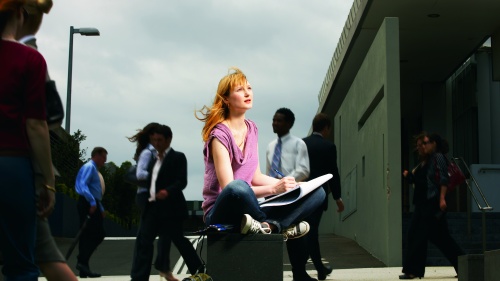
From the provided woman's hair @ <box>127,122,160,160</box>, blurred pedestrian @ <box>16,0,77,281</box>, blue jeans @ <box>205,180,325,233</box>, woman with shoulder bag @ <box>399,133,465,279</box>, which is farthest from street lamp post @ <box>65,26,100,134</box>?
blurred pedestrian @ <box>16,0,77,281</box>

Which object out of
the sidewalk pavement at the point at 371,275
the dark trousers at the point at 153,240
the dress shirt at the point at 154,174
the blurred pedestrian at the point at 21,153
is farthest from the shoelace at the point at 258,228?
the sidewalk pavement at the point at 371,275

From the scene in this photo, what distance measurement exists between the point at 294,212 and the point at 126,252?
1131 cm

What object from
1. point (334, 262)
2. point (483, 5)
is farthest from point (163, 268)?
point (483, 5)

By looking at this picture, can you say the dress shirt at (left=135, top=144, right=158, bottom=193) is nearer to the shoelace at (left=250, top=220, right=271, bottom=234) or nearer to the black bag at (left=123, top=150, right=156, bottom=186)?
the black bag at (left=123, top=150, right=156, bottom=186)

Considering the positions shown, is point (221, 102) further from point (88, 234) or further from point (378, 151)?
point (378, 151)

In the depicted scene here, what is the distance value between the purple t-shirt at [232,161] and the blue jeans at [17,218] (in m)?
2.22

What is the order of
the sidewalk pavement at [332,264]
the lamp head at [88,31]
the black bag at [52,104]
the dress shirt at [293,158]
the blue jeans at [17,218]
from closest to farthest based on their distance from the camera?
the blue jeans at [17,218] < the black bag at [52,104] < the dress shirt at [293,158] < the sidewalk pavement at [332,264] < the lamp head at [88,31]

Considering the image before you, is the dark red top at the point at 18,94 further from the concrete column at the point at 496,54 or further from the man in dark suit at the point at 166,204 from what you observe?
the concrete column at the point at 496,54

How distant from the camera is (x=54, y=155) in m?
31.8

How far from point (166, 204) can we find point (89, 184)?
3202 millimetres

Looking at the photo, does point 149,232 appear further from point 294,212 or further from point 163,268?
point 294,212

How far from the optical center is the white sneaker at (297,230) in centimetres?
669

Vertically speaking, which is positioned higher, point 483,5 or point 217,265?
point 483,5

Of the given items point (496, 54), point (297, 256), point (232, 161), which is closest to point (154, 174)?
point (297, 256)
